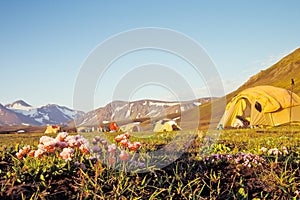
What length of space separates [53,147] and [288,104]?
1195 inches

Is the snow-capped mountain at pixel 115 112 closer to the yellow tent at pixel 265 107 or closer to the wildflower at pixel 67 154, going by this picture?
the wildflower at pixel 67 154

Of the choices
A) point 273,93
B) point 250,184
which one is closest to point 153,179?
point 250,184

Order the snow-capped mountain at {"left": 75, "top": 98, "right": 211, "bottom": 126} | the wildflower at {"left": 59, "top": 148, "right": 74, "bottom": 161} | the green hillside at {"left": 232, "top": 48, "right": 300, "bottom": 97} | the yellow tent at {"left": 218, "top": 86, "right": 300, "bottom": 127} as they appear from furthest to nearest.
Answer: the green hillside at {"left": 232, "top": 48, "right": 300, "bottom": 97}, the yellow tent at {"left": 218, "top": 86, "right": 300, "bottom": 127}, the snow-capped mountain at {"left": 75, "top": 98, "right": 211, "bottom": 126}, the wildflower at {"left": 59, "top": 148, "right": 74, "bottom": 161}

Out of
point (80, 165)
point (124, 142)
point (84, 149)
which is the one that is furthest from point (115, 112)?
point (80, 165)

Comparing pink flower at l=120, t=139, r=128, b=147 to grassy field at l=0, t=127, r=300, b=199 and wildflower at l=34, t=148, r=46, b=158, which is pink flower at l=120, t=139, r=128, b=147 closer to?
grassy field at l=0, t=127, r=300, b=199

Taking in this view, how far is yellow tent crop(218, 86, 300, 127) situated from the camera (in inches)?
1276

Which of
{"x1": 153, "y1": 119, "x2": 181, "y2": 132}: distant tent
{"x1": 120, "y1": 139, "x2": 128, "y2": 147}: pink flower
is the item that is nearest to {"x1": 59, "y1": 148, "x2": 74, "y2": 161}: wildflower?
{"x1": 120, "y1": 139, "x2": 128, "y2": 147}: pink flower

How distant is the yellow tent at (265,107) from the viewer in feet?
106

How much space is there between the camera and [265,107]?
1299 inches

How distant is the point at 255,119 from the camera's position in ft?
116

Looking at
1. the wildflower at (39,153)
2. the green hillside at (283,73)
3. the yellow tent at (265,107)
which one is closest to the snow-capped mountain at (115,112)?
the wildflower at (39,153)

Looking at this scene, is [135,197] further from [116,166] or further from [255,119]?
[255,119]

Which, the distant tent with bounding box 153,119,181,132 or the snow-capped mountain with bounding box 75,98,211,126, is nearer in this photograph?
the snow-capped mountain with bounding box 75,98,211,126

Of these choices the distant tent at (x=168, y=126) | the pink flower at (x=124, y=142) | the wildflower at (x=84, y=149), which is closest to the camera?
the wildflower at (x=84, y=149)
